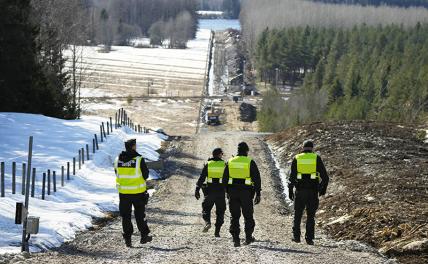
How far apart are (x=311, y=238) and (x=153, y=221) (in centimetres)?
588

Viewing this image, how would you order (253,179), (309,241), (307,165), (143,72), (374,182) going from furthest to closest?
(143,72)
(374,182)
(309,241)
(307,165)
(253,179)

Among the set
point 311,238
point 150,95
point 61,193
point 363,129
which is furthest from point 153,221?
point 150,95

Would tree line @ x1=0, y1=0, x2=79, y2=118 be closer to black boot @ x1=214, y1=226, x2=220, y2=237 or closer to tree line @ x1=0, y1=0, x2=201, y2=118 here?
tree line @ x1=0, y1=0, x2=201, y2=118

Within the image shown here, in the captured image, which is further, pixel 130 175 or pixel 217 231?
pixel 217 231

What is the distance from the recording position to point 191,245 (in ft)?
45.4

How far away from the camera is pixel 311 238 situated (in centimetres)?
1447

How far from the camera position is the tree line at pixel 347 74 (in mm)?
81438

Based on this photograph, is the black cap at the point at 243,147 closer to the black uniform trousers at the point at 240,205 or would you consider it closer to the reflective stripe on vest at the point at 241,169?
the reflective stripe on vest at the point at 241,169

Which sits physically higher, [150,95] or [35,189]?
[35,189]

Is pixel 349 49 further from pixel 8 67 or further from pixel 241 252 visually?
pixel 241 252

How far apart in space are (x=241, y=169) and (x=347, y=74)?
285 ft

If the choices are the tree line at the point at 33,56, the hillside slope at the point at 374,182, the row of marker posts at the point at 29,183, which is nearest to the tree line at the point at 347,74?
the hillside slope at the point at 374,182

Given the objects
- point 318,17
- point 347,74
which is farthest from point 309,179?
point 318,17

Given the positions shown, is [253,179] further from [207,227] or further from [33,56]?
[33,56]
